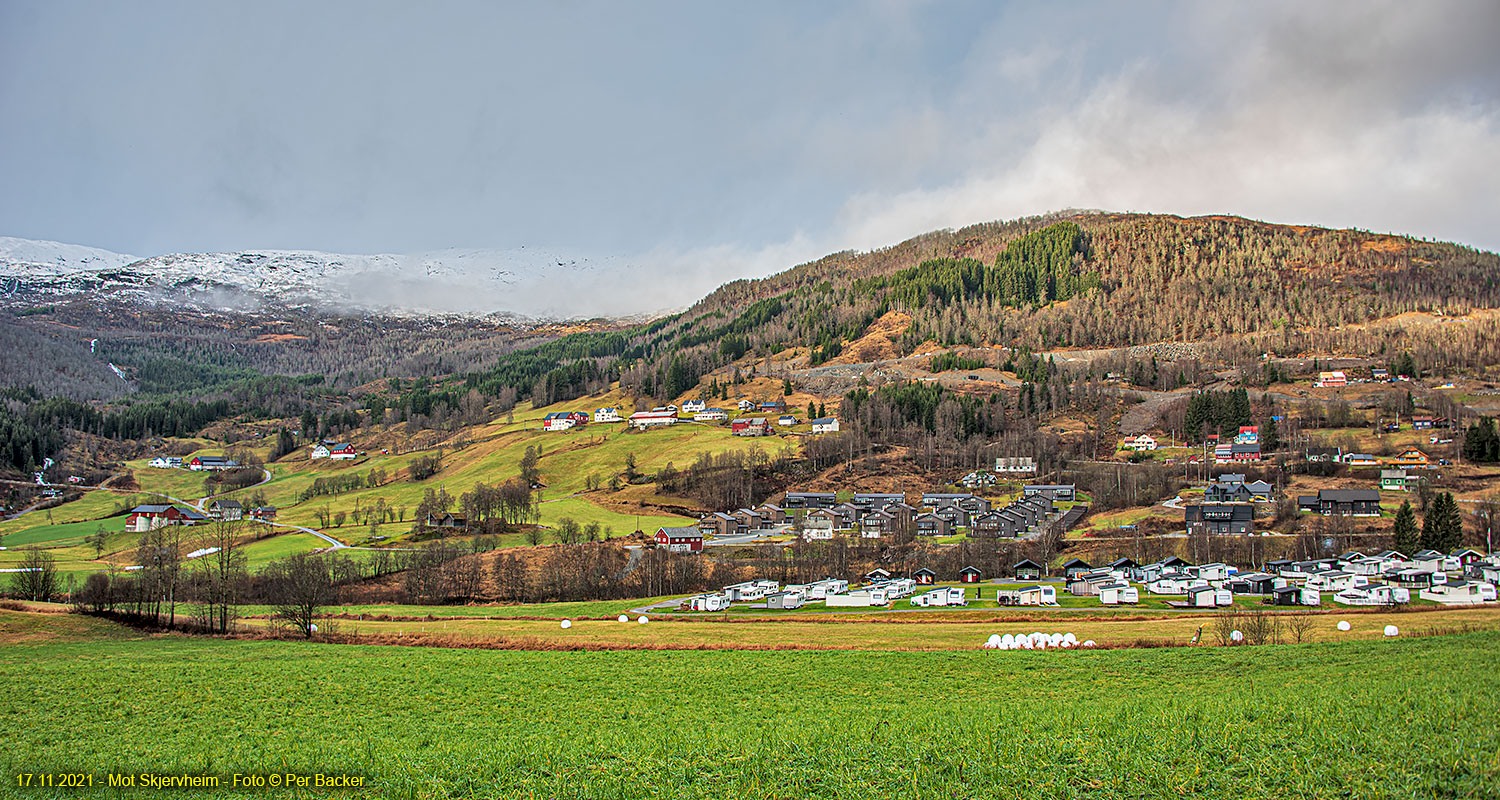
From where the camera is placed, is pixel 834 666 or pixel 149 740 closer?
pixel 149 740

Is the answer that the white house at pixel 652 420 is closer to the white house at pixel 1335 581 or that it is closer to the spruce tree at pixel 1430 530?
the white house at pixel 1335 581

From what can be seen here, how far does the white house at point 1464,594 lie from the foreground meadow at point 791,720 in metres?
26.0

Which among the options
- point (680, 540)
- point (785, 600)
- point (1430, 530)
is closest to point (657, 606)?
point (785, 600)

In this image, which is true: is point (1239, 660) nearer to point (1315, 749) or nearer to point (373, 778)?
point (1315, 749)

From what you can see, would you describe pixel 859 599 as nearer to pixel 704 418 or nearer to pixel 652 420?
pixel 704 418

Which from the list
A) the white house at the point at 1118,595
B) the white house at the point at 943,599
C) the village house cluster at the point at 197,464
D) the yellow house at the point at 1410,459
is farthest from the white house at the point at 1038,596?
the village house cluster at the point at 197,464

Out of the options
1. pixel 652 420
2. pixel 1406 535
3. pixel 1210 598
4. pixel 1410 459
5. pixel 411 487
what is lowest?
pixel 1210 598

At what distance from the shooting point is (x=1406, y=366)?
157 metres

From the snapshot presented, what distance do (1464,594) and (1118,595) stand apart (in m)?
20.4

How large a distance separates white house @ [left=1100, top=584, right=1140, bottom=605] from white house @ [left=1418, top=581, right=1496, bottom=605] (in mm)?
17426

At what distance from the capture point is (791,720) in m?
22.4

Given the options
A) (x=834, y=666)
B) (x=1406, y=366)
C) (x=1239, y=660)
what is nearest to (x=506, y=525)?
(x=834, y=666)

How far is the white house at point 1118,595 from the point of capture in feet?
196

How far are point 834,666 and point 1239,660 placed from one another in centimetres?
1521
